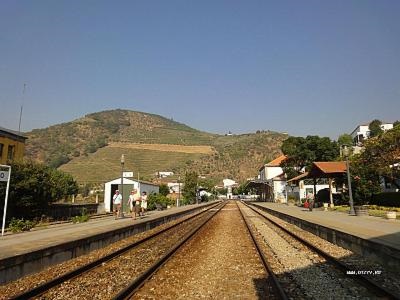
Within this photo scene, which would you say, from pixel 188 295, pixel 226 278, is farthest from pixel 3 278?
pixel 226 278

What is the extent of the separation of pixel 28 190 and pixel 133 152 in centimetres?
12309

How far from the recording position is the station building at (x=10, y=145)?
119ft

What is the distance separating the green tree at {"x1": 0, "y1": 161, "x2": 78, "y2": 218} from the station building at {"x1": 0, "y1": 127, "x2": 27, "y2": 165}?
9185 mm

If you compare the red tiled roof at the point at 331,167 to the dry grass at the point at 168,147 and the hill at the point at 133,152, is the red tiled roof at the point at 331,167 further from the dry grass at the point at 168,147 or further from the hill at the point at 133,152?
the dry grass at the point at 168,147

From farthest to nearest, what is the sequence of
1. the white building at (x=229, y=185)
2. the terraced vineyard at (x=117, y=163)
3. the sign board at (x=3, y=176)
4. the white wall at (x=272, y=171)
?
the white building at (x=229, y=185)
the terraced vineyard at (x=117, y=163)
the white wall at (x=272, y=171)
the sign board at (x=3, y=176)

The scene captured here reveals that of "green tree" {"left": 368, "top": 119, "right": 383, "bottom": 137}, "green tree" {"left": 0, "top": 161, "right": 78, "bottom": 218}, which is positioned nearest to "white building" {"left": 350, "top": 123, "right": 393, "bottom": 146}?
"green tree" {"left": 368, "top": 119, "right": 383, "bottom": 137}

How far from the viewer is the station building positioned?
119 feet

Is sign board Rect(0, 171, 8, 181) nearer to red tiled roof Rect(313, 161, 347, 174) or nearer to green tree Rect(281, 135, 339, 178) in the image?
red tiled roof Rect(313, 161, 347, 174)

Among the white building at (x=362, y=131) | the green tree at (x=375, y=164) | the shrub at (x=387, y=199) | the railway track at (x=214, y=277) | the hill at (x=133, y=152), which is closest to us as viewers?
the railway track at (x=214, y=277)

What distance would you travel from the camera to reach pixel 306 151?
6744cm

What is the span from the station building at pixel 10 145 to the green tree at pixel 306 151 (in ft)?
150

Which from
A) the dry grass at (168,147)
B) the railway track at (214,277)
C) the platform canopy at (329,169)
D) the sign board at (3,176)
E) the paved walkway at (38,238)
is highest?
the dry grass at (168,147)

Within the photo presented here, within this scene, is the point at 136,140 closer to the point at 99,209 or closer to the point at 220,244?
the point at 99,209

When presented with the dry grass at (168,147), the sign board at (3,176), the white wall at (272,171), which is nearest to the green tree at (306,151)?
the white wall at (272,171)
